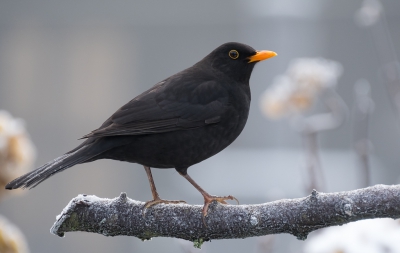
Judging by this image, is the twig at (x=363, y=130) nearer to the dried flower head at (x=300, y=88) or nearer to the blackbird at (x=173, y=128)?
the dried flower head at (x=300, y=88)

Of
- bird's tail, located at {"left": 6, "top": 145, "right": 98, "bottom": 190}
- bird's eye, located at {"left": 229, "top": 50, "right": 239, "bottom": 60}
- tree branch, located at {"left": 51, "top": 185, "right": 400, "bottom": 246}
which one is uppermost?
bird's eye, located at {"left": 229, "top": 50, "right": 239, "bottom": 60}

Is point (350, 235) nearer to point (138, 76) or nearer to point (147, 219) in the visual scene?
point (147, 219)

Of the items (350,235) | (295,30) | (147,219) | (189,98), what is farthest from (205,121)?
(295,30)

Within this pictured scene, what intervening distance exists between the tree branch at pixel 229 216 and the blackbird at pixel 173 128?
15 cm

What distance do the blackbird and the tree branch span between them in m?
0.15

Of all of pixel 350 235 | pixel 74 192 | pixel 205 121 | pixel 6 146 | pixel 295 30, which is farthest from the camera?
pixel 74 192

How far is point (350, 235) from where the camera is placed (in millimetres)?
2693

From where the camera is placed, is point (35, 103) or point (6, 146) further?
point (35, 103)

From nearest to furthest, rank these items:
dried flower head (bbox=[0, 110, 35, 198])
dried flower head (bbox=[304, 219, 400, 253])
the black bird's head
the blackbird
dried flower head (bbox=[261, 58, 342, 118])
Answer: dried flower head (bbox=[0, 110, 35, 198]) < dried flower head (bbox=[304, 219, 400, 253]) < the blackbird < dried flower head (bbox=[261, 58, 342, 118]) < the black bird's head

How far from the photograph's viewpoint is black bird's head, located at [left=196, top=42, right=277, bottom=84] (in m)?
3.85

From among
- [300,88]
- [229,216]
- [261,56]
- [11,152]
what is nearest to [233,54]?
[261,56]

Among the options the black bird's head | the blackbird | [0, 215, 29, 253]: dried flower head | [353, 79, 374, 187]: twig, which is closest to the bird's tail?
the blackbird

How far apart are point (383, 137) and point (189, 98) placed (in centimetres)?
649

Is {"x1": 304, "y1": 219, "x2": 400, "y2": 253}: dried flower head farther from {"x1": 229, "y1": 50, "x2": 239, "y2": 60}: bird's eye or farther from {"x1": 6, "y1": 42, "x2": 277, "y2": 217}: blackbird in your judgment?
{"x1": 229, "y1": 50, "x2": 239, "y2": 60}: bird's eye
